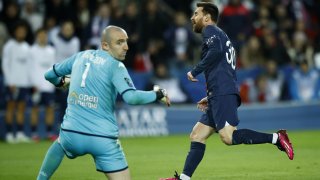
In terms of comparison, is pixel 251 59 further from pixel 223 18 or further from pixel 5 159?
pixel 5 159

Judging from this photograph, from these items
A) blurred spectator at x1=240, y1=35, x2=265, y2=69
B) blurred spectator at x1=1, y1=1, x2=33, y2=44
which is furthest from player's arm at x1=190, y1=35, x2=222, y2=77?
blurred spectator at x1=240, y1=35, x2=265, y2=69

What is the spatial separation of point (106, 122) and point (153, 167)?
4.09 m

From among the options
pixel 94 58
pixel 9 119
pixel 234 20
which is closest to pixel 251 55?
pixel 234 20

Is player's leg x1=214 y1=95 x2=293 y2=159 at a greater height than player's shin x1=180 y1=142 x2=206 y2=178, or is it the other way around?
player's leg x1=214 y1=95 x2=293 y2=159

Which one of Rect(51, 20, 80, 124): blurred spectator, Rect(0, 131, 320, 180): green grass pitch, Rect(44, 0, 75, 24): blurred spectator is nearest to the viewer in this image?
Rect(0, 131, 320, 180): green grass pitch

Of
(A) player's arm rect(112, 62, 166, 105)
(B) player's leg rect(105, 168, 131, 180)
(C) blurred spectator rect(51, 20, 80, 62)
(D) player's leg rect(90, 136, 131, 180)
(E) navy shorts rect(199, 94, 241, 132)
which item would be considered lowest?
(B) player's leg rect(105, 168, 131, 180)

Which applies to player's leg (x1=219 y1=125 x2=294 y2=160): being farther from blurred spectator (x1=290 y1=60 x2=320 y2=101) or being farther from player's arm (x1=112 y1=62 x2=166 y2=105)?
blurred spectator (x1=290 y1=60 x2=320 y2=101)

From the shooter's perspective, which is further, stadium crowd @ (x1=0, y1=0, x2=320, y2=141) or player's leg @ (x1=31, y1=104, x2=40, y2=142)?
player's leg @ (x1=31, y1=104, x2=40, y2=142)

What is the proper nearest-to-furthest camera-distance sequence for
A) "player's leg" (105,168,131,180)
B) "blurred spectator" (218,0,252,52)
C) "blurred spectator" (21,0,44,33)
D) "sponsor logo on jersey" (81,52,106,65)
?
"player's leg" (105,168,131,180) → "sponsor logo on jersey" (81,52,106,65) → "blurred spectator" (21,0,44,33) → "blurred spectator" (218,0,252,52)

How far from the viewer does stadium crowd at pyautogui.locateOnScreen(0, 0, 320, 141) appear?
17.2 meters

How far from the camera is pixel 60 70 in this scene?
8.46 meters

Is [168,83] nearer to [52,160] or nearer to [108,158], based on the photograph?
[52,160]

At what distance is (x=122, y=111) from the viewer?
18266mm

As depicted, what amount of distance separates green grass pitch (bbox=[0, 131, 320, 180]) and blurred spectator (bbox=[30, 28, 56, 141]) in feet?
3.40
